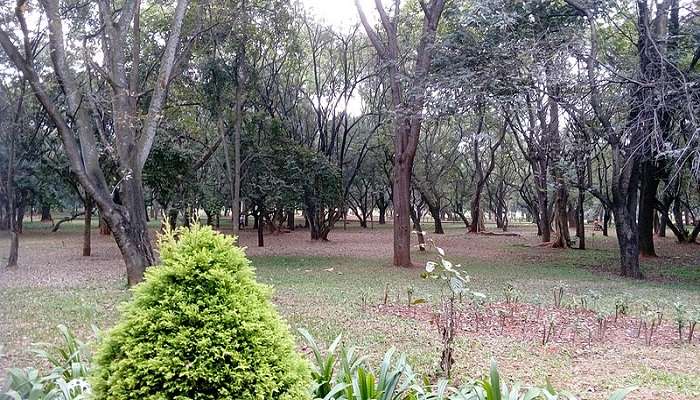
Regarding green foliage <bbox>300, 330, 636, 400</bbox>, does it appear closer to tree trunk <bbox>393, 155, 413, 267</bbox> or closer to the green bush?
the green bush

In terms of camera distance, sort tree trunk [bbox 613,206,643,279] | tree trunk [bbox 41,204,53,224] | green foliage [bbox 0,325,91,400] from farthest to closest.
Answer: tree trunk [bbox 41,204,53,224] → tree trunk [bbox 613,206,643,279] → green foliage [bbox 0,325,91,400]

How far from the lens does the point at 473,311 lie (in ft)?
22.3

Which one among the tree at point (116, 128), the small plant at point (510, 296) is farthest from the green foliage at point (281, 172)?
the small plant at point (510, 296)

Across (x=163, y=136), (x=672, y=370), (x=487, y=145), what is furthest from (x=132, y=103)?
(x=487, y=145)

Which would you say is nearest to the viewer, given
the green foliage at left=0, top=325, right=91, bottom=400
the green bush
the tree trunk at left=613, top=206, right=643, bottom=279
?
the green bush

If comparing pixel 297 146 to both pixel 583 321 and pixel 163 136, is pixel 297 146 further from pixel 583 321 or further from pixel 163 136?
pixel 583 321

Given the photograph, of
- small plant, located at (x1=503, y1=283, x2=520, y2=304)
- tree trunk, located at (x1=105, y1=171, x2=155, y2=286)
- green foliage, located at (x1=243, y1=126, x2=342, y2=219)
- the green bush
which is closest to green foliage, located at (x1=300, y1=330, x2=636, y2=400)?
the green bush

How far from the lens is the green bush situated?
5.92 ft

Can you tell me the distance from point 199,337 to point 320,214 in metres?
18.1

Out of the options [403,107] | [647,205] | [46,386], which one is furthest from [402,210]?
[46,386]

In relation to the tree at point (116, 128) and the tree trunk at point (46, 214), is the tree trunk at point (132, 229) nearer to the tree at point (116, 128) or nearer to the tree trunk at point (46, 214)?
the tree at point (116, 128)

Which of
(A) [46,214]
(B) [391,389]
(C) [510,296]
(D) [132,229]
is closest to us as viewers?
(B) [391,389]

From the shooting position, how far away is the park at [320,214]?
6.64 feet

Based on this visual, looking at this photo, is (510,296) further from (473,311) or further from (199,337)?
(199,337)
